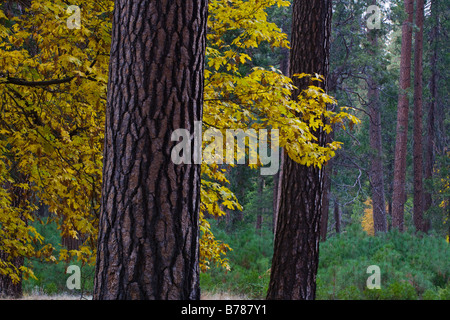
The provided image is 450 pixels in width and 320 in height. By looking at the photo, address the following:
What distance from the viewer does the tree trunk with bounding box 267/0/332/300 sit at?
5691 mm

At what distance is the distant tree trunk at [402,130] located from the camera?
1766cm

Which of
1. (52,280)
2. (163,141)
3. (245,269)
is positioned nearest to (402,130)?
(245,269)

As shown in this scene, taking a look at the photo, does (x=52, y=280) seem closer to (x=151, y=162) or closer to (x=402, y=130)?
(x=151, y=162)

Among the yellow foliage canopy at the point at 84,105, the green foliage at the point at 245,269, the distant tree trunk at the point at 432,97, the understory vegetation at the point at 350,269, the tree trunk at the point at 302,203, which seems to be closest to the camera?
the yellow foliage canopy at the point at 84,105

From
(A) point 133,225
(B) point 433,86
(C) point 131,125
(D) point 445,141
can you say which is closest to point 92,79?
(C) point 131,125

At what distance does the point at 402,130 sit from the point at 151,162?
16545 mm

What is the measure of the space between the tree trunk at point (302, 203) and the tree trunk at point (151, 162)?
101 inches

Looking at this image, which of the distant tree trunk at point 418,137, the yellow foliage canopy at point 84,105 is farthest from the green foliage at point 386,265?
the distant tree trunk at point 418,137

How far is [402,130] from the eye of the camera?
18.1 meters

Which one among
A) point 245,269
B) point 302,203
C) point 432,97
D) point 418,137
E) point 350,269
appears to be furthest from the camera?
point 432,97

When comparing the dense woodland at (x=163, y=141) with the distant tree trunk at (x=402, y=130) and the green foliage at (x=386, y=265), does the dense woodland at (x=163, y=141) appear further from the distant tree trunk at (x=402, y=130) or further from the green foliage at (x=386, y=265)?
the distant tree trunk at (x=402, y=130)

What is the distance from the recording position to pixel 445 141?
1069 inches
